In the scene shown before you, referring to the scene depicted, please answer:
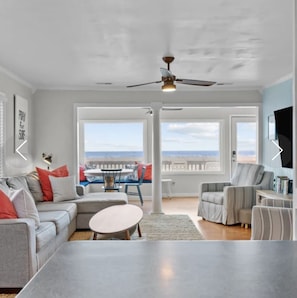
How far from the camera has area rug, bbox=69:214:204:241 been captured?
4.72 metres

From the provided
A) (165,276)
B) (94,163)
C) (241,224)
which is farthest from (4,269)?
(94,163)

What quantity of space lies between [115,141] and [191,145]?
2001 mm

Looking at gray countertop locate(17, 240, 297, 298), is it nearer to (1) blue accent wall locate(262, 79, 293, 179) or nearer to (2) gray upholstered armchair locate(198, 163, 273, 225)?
(2) gray upholstered armchair locate(198, 163, 273, 225)

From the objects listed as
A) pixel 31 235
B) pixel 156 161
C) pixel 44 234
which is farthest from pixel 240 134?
pixel 31 235

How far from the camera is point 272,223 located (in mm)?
3035

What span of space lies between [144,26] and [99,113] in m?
5.54

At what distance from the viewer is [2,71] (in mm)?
4715

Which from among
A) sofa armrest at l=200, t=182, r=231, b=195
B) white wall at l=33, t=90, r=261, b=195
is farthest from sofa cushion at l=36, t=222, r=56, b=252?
sofa armrest at l=200, t=182, r=231, b=195

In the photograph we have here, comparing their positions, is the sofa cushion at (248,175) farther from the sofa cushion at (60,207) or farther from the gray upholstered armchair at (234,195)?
the sofa cushion at (60,207)

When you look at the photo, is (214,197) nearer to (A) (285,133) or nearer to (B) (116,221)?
(A) (285,133)

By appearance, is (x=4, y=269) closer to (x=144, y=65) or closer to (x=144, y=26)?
(x=144, y=26)

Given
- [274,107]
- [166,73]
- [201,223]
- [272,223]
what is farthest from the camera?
[274,107]

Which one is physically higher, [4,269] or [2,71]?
[2,71]

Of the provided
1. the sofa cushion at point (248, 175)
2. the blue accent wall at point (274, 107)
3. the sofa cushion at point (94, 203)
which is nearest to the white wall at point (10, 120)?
the sofa cushion at point (94, 203)
